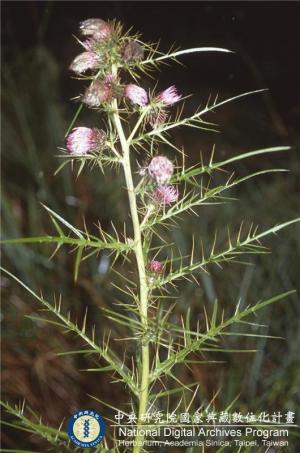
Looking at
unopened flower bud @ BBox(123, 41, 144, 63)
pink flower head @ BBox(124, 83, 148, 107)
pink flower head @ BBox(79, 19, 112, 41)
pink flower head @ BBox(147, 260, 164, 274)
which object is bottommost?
pink flower head @ BBox(147, 260, 164, 274)

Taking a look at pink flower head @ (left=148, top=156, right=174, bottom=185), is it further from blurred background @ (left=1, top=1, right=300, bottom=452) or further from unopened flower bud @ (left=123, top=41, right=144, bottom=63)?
blurred background @ (left=1, top=1, right=300, bottom=452)

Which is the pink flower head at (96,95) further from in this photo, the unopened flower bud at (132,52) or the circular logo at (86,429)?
the circular logo at (86,429)

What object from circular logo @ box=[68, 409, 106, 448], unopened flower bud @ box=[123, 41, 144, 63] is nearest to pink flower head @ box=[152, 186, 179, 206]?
unopened flower bud @ box=[123, 41, 144, 63]

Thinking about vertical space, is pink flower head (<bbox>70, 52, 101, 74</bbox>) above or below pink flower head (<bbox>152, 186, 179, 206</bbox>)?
above

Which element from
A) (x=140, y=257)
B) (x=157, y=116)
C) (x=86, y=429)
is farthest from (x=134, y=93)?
(x=86, y=429)

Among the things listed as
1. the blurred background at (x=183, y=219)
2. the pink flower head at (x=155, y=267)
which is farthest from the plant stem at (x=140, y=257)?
the blurred background at (x=183, y=219)

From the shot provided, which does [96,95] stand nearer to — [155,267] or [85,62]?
[85,62]
